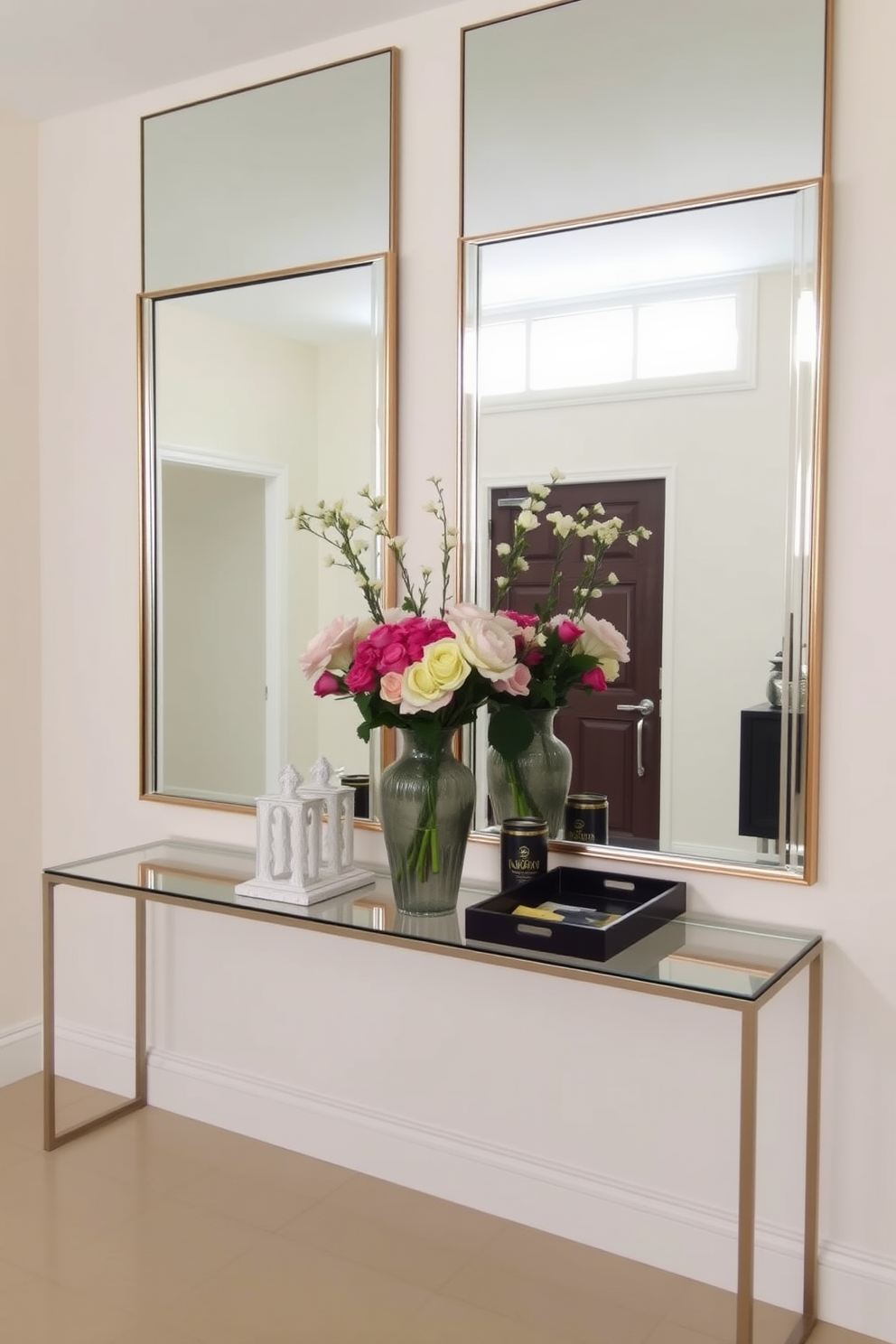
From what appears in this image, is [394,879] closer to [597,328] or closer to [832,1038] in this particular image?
[832,1038]

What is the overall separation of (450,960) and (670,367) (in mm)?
1339

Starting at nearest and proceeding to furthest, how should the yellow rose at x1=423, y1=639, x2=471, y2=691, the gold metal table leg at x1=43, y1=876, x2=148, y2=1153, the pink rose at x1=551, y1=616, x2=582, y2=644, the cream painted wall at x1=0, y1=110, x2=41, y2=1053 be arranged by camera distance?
the yellow rose at x1=423, y1=639, x2=471, y2=691, the pink rose at x1=551, y1=616, x2=582, y2=644, the gold metal table leg at x1=43, y1=876, x2=148, y2=1153, the cream painted wall at x1=0, y1=110, x2=41, y2=1053

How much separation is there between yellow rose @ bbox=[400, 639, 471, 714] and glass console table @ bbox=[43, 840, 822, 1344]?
1.37 ft

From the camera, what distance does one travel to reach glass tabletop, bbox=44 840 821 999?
1.88 metres

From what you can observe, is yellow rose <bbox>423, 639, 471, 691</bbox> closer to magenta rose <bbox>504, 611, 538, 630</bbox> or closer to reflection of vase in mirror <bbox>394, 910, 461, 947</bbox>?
magenta rose <bbox>504, 611, 538, 630</bbox>

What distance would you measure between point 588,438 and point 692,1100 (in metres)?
1.33

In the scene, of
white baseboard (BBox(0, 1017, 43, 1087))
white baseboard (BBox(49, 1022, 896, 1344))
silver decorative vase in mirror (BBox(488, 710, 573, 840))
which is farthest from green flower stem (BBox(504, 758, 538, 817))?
white baseboard (BBox(0, 1017, 43, 1087))

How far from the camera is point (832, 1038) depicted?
216 cm

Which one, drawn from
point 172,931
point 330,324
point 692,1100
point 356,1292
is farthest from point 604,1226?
point 330,324

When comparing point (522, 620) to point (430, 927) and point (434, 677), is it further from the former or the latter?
point (430, 927)

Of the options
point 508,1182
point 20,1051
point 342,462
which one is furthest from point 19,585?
point 508,1182

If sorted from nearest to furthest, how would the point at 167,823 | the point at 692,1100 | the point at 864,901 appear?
the point at 864,901 → the point at 692,1100 → the point at 167,823

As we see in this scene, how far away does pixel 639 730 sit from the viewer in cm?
230

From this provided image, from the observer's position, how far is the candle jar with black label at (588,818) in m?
2.35
